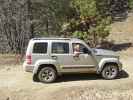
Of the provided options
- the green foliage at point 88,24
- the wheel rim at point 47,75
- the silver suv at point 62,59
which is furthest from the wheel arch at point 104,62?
the green foliage at point 88,24

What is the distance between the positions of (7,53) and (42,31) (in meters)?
2.54

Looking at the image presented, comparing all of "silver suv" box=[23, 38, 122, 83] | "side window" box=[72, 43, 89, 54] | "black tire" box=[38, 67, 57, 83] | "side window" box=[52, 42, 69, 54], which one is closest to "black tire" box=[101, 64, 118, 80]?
"silver suv" box=[23, 38, 122, 83]

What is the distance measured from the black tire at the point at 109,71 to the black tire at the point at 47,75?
211 cm

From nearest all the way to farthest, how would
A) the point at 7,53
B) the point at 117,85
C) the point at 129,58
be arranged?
the point at 117,85 → the point at 129,58 → the point at 7,53

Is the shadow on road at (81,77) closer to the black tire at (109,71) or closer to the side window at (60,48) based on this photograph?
the black tire at (109,71)

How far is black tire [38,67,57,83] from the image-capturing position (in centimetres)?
1219

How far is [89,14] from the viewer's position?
18984 mm

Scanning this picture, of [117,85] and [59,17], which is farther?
[59,17]

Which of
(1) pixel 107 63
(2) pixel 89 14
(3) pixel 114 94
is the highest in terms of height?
(2) pixel 89 14

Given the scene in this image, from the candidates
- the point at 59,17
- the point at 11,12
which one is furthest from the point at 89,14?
the point at 11,12

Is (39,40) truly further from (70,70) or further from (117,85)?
(117,85)

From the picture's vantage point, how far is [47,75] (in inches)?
483

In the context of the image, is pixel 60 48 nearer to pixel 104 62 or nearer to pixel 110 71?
pixel 104 62

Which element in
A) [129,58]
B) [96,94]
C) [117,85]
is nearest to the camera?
[96,94]
